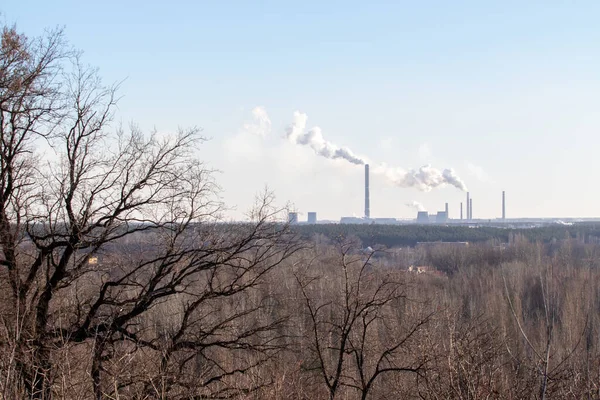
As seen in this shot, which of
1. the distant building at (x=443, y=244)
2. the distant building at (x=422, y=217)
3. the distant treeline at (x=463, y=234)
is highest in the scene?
the distant building at (x=422, y=217)

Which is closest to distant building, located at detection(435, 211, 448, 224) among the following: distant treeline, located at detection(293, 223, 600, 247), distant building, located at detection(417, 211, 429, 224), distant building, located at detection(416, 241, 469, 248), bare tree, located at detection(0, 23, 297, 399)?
distant building, located at detection(417, 211, 429, 224)

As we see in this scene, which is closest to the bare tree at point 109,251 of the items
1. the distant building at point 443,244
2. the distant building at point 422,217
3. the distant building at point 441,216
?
the distant building at point 443,244

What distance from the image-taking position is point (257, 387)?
812 cm

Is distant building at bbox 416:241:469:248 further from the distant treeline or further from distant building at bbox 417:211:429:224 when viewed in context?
distant building at bbox 417:211:429:224

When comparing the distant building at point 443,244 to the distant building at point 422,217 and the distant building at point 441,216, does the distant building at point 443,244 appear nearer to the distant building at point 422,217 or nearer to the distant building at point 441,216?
the distant building at point 422,217

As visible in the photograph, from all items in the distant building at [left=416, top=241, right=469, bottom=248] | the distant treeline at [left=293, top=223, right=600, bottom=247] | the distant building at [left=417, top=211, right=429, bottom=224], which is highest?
the distant building at [left=417, top=211, right=429, bottom=224]

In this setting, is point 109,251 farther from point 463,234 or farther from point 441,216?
point 441,216

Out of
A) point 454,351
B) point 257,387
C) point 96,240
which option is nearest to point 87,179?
point 96,240

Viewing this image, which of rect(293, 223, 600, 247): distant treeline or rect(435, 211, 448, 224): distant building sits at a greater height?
rect(435, 211, 448, 224): distant building

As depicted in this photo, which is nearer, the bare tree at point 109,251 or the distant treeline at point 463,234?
the bare tree at point 109,251

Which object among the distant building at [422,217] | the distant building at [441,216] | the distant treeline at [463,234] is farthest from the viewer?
the distant building at [441,216]

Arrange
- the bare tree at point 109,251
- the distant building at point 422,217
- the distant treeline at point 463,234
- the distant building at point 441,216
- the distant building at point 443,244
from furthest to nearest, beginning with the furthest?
the distant building at point 441,216
the distant building at point 422,217
the distant treeline at point 463,234
the distant building at point 443,244
the bare tree at point 109,251

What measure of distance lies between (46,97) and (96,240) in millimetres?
2298

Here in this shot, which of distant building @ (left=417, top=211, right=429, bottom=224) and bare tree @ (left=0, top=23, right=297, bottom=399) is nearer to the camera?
bare tree @ (left=0, top=23, right=297, bottom=399)
